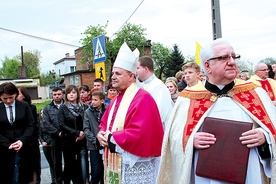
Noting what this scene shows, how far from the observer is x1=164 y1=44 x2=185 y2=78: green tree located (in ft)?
168

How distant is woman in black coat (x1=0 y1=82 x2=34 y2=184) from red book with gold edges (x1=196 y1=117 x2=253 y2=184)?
3.62 metres

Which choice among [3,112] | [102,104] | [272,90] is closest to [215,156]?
[272,90]

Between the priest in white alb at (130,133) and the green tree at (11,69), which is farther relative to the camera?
the green tree at (11,69)

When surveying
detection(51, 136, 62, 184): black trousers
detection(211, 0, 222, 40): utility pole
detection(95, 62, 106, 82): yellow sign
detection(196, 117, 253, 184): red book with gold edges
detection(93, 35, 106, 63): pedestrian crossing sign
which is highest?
detection(211, 0, 222, 40): utility pole

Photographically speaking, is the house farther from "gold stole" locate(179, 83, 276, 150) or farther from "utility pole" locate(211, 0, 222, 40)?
"gold stole" locate(179, 83, 276, 150)

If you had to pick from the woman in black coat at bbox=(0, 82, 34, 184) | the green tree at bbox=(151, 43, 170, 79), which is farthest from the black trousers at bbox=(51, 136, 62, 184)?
the green tree at bbox=(151, 43, 170, 79)

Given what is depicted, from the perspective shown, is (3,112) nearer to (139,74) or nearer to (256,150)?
(139,74)

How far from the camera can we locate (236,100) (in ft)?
8.89

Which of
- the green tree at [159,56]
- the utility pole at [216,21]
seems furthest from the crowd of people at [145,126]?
the green tree at [159,56]

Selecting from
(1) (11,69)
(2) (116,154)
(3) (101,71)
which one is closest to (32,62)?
(1) (11,69)

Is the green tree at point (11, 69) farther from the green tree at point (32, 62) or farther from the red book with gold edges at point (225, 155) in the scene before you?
the red book with gold edges at point (225, 155)

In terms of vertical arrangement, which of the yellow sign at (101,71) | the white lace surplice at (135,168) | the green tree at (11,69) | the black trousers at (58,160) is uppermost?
the green tree at (11,69)

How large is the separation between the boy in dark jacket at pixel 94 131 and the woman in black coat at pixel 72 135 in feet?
1.01

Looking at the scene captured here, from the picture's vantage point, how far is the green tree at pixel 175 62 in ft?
168
